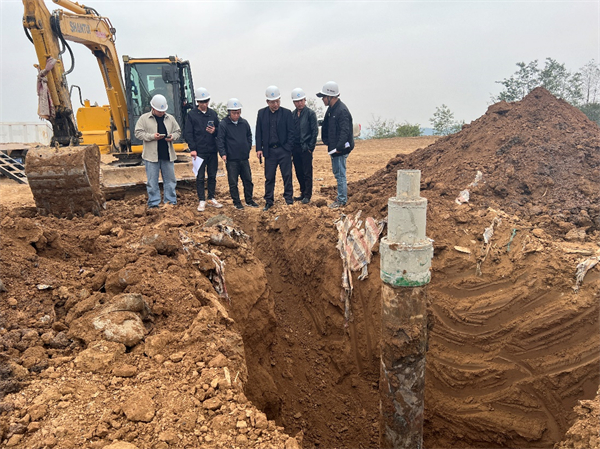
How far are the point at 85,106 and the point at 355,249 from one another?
7.96m

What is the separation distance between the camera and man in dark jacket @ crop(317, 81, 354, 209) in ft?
20.3

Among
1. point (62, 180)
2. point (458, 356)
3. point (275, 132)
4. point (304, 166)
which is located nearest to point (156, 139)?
point (62, 180)

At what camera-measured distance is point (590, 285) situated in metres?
4.25

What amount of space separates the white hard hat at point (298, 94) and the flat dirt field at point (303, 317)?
1.73 meters

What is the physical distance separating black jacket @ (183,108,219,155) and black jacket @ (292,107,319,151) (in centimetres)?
125

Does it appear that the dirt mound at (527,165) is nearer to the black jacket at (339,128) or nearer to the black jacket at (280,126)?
the black jacket at (339,128)

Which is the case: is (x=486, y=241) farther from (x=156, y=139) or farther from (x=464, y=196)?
(x=156, y=139)

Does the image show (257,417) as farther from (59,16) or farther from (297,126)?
(59,16)

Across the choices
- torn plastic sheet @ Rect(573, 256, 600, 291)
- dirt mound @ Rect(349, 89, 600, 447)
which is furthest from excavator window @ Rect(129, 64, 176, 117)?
torn plastic sheet @ Rect(573, 256, 600, 291)

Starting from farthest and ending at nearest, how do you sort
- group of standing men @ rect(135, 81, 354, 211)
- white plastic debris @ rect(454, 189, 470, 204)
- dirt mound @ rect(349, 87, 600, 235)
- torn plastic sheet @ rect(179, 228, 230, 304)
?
1. group of standing men @ rect(135, 81, 354, 211)
2. white plastic debris @ rect(454, 189, 470, 204)
3. dirt mound @ rect(349, 87, 600, 235)
4. torn plastic sheet @ rect(179, 228, 230, 304)

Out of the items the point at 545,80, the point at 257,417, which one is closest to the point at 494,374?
the point at 257,417

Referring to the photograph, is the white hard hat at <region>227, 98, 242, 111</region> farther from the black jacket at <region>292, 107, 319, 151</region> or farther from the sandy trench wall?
the sandy trench wall

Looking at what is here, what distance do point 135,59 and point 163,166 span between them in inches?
118

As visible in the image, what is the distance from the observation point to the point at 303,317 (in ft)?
18.3
